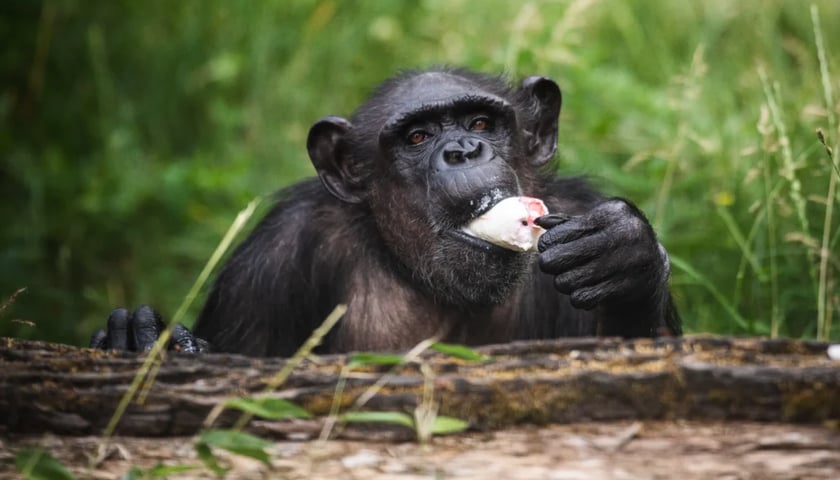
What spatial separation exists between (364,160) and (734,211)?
241 centimetres

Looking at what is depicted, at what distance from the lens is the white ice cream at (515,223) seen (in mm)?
4664

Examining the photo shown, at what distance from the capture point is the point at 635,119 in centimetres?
841

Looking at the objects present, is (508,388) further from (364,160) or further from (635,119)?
(635,119)

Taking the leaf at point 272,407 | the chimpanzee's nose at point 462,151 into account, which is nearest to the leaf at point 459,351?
the leaf at point 272,407

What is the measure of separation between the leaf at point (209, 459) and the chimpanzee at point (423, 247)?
183 centimetres

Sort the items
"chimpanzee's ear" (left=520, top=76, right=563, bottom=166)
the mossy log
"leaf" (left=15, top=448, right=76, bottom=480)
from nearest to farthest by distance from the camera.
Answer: "leaf" (left=15, top=448, right=76, bottom=480) < the mossy log < "chimpanzee's ear" (left=520, top=76, right=563, bottom=166)

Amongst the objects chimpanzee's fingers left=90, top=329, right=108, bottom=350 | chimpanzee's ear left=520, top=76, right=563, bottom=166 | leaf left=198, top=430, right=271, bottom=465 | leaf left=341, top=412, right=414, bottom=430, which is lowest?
leaf left=198, top=430, right=271, bottom=465

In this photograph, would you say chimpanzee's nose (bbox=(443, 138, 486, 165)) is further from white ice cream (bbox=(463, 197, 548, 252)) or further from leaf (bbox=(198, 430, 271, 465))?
leaf (bbox=(198, 430, 271, 465))

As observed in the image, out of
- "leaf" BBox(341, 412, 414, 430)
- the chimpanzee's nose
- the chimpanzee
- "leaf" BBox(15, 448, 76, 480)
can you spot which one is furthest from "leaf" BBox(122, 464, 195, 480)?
the chimpanzee's nose

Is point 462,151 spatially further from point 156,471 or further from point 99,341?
point 156,471

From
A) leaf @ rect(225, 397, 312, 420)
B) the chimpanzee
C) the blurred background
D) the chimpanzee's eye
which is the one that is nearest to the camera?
leaf @ rect(225, 397, 312, 420)

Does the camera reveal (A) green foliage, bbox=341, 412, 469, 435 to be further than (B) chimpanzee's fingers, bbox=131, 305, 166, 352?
No

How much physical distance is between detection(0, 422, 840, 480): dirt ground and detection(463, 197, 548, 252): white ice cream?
4.55 ft

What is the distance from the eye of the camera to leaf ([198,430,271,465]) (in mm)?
3172
